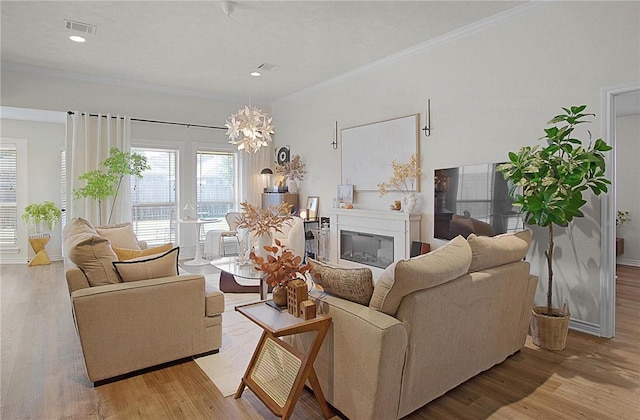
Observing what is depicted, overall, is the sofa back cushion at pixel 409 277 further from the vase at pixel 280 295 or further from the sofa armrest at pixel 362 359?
the vase at pixel 280 295

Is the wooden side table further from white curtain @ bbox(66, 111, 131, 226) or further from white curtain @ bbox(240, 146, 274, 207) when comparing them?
white curtain @ bbox(240, 146, 274, 207)

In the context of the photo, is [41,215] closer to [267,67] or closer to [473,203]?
[267,67]

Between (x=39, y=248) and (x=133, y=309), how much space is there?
5356 mm

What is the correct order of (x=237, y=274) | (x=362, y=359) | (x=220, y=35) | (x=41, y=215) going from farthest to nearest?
(x=41, y=215)
(x=220, y=35)
(x=237, y=274)
(x=362, y=359)

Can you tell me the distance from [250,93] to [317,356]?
5.67 metres

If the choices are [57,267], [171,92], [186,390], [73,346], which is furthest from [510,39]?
[57,267]

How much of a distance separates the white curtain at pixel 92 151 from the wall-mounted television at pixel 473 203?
5.00m

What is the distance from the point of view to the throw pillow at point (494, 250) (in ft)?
8.13

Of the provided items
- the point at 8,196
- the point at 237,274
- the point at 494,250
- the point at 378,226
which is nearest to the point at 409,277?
the point at 494,250

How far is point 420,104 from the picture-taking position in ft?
15.5

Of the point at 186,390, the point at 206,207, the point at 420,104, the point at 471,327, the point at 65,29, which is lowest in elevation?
the point at 186,390

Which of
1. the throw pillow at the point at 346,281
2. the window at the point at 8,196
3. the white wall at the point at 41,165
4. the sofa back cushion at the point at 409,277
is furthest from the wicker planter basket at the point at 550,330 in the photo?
the window at the point at 8,196

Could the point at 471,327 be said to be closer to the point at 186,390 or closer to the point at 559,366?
the point at 559,366

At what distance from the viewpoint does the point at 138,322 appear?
263 cm
